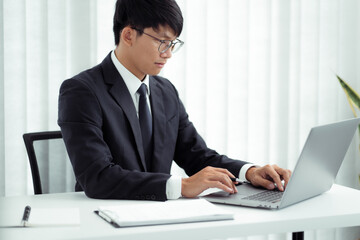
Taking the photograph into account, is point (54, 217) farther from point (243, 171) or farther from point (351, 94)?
point (351, 94)

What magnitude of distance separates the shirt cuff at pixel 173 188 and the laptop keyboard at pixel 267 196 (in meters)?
0.20

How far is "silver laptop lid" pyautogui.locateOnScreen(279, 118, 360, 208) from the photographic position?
139 centimetres

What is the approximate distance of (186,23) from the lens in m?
2.88

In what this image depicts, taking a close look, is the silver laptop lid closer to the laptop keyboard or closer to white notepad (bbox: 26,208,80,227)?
the laptop keyboard

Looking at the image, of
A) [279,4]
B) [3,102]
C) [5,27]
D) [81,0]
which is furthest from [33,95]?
[279,4]

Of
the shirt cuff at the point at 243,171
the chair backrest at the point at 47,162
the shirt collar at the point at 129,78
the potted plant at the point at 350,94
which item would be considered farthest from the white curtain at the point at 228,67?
the shirt cuff at the point at 243,171

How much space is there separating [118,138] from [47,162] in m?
0.42

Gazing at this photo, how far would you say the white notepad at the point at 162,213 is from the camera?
1269mm

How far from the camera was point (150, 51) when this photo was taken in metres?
1.86

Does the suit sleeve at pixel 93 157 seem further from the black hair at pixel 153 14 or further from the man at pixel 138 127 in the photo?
the black hair at pixel 153 14

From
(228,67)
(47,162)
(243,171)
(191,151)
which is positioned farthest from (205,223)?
(228,67)

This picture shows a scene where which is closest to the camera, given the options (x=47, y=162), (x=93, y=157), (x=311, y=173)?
(x=311, y=173)

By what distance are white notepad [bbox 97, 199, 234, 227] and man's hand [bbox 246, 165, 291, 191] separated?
1.05 ft

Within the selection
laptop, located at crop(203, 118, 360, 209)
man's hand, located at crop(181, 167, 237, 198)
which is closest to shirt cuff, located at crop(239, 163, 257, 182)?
laptop, located at crop(203, 118, 360, 209)
